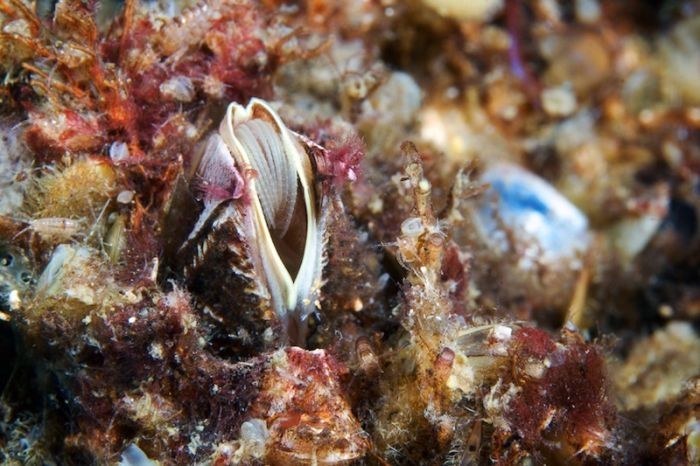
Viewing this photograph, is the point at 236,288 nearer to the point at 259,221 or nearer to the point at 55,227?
the point at 259,221

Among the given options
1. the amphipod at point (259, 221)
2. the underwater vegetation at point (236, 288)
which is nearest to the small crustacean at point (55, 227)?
the underwater vegetation at point (236, 288)

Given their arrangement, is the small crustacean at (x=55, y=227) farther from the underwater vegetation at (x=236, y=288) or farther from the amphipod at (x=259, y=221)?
the amphipod at (x=259, y=221)

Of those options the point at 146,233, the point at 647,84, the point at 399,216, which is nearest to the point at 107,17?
the point at 146,233

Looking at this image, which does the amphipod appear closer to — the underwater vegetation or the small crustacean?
the underwater vegetation

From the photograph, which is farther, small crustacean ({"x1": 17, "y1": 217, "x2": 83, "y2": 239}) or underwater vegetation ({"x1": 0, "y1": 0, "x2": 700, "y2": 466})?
small crustacean ({"x1": 17, "y1": 217, "x2": 83, "y2": 239})

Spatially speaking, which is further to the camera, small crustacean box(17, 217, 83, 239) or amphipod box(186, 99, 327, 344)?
small crustacean box(17, 217, 83, 239)

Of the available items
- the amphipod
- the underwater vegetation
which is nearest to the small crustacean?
the underwater vegetation

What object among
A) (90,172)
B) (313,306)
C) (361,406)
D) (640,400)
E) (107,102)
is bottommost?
(640,400)

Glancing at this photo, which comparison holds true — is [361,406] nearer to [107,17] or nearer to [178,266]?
[178,266]
